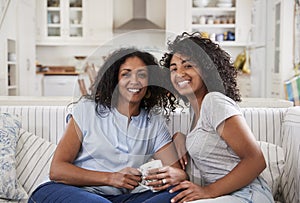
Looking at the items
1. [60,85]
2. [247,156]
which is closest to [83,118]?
[247,156]

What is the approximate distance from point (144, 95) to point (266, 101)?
4.18 ft

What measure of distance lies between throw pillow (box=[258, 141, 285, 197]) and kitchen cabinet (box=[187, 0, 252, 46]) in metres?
4.47

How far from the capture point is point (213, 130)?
159 centimetres

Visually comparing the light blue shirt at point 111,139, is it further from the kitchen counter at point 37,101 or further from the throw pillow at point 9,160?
the kitchen counter at point 37,101

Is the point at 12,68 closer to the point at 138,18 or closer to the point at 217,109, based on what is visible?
the point at 138,18

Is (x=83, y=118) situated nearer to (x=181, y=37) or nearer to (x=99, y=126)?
(x=99, y=126)

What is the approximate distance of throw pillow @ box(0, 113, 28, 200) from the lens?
2.00 m

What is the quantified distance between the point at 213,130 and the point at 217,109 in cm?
7

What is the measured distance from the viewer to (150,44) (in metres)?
1.65

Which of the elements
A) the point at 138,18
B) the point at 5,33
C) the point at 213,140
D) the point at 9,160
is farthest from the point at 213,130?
the point at 138,18

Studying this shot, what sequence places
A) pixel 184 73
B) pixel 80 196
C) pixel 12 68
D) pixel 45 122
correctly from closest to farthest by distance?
1. pixel 80 196
2. pixel 184 73
3. pixel 45 122
4. pixel 12 68

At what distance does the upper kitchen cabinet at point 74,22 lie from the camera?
22.2ft

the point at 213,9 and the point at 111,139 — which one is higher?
the point at 213,9

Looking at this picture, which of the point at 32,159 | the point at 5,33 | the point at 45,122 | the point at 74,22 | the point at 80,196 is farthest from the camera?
the point at 74,22
